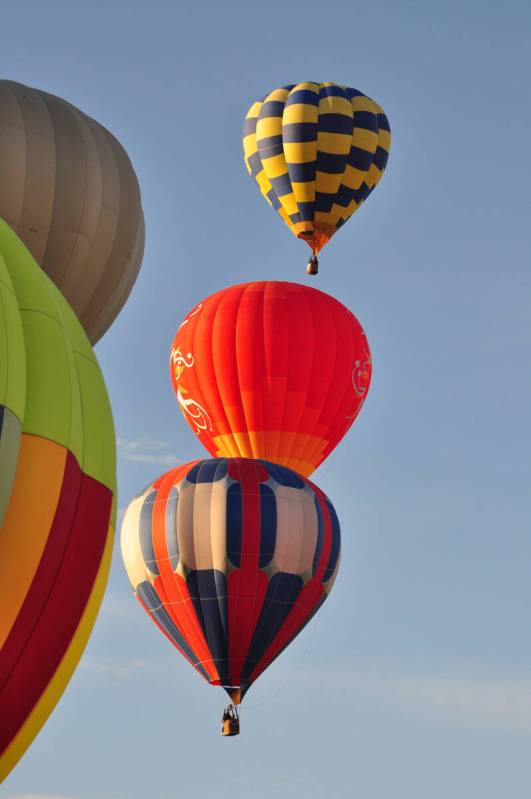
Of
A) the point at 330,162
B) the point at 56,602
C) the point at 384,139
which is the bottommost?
the point at 56,602

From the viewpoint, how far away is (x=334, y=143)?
2588 cm

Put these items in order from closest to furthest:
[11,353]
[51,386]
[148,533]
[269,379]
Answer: [11,353], [51,386], [148,533], [269,379]

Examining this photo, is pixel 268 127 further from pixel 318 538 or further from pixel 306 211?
pixel 318 538

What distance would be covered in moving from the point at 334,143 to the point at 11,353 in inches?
640

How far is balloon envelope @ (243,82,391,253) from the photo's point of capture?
85.2 feet

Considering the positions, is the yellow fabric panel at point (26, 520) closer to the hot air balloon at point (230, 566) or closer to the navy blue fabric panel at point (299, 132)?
the hot air balloon at point (230, 566)

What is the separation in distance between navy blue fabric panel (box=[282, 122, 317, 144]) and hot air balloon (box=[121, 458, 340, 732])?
5.54 meters

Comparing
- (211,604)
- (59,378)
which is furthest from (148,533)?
(59,378)

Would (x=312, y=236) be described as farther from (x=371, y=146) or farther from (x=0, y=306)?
(x=0, y=306)

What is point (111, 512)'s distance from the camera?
1091 centimetres

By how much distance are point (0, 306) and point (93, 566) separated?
1.72m

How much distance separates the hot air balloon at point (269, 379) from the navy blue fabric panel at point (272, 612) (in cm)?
313

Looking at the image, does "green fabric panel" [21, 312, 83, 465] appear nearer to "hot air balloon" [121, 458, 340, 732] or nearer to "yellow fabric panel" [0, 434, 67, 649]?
"yellow fabric panel" [0, 434, 67, 649]

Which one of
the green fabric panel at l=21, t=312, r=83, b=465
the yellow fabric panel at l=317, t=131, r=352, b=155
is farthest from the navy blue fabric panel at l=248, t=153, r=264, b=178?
the green fabric panel at l=21, t=312, r=83, b=465
